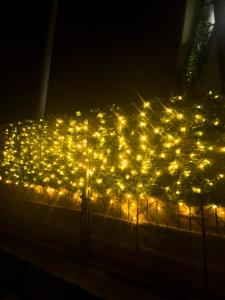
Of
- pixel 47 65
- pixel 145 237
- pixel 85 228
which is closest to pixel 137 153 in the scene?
pixel 145 237

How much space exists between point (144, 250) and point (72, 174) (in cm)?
252

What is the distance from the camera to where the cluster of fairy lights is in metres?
4.16

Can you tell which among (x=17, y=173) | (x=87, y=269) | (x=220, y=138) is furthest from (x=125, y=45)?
(x=87, y=269)

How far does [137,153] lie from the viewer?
4.88 metres

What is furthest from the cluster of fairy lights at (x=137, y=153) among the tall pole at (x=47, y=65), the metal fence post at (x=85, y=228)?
the tall pole at (x=47, y=65)

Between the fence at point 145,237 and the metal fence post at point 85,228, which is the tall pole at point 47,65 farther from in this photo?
the metal fence post at point 85,228

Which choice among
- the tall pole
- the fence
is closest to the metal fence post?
the fence

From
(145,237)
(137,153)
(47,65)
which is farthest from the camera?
(47,65)

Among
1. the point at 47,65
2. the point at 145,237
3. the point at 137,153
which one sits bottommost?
the point at 145,237

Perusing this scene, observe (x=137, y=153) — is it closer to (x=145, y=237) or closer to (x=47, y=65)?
(x=145, y=237)

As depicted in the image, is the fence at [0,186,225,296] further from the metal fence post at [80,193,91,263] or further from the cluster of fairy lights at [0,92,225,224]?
the cluster of fairy lights at [0,92,225,224]

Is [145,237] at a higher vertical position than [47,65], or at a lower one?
lower

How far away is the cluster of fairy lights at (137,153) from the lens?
4160 millimetres

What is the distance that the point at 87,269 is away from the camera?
4.95 metres
